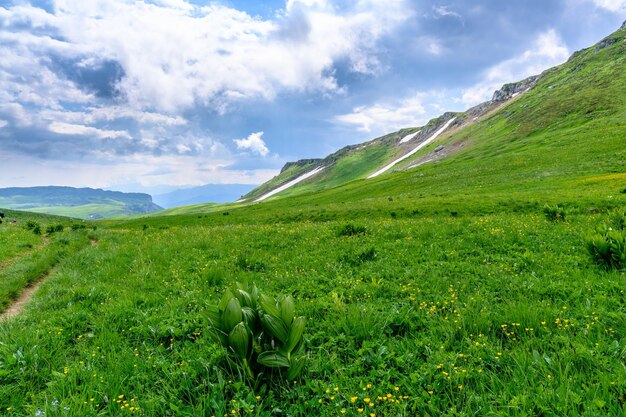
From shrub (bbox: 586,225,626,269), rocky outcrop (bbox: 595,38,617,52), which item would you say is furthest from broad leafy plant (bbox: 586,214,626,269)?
rocky outcrop (bbox: 595,38,617,52)

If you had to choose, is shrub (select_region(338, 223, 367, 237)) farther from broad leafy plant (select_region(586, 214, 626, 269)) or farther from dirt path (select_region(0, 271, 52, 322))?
dirt path (select_region(0, 271, 52, 322))

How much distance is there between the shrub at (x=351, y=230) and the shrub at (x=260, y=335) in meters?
10.0

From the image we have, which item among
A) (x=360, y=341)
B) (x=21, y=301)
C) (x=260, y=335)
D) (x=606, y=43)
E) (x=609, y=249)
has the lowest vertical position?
(x=360, y=341)

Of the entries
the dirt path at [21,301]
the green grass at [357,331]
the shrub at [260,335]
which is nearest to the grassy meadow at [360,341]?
the green grass at [357,331]

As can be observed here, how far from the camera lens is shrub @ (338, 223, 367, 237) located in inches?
554

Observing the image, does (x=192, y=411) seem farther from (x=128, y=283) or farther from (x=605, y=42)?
(x=605, y=42)

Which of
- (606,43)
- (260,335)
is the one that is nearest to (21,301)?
(260,335)

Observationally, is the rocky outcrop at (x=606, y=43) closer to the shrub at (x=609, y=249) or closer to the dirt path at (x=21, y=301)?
the shrub at (x=609, y=249)

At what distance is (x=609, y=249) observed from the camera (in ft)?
25.3

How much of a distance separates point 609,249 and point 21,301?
1709cm

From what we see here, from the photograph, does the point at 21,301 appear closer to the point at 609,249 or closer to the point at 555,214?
the point at 609,249

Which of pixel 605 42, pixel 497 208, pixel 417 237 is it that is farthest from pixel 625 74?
pixel 417 237

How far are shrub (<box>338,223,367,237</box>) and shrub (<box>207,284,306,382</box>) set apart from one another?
32.9 ft

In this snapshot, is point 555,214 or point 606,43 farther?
point 606,43
